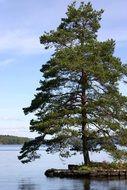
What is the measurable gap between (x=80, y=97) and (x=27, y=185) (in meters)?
12.5

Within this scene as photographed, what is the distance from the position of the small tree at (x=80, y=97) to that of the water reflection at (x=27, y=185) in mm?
5409

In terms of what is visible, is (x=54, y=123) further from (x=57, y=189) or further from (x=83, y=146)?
(x=57, y=189)

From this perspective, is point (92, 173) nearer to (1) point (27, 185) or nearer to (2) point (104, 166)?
(2) point (104, 166)

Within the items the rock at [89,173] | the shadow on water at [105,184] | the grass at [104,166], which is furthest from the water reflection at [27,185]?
the grass at [104,166]

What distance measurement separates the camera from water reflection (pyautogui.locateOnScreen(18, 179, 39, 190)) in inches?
1433

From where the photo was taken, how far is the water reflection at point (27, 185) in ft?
119

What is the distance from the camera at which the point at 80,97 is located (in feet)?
160

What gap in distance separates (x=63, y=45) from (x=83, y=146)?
9.39 m

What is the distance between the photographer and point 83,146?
47.1 meters

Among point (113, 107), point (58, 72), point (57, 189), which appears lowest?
point (57, 189)

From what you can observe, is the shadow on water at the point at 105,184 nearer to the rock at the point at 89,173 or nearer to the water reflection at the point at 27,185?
the rock at the point at 89,173

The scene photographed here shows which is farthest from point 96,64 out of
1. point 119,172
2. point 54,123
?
point 119,172

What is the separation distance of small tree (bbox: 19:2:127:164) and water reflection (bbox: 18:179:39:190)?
5.41m

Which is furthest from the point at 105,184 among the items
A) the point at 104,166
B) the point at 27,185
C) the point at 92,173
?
the point at 104,166
